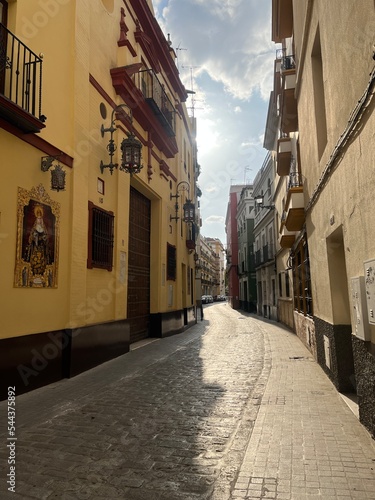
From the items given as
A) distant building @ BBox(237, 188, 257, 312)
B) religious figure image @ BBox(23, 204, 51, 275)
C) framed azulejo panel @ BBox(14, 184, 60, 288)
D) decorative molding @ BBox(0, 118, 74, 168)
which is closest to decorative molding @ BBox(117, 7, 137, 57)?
Answer: decorative molding @ BBox(0, 118, 74, 168)

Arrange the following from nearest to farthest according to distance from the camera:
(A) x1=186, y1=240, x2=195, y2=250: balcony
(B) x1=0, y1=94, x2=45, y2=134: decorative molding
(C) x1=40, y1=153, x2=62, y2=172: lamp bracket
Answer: (B) x1=0, y1=94, x2=45, y2=134: decorative molding → (C) x1=40, y1=153, x2=62, y2=172: lamp bracket → (A) x1=186, y1=240, x2=195, y2=250: balcony

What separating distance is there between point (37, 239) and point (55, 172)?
3.93 ft

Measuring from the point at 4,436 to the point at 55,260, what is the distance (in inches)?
124

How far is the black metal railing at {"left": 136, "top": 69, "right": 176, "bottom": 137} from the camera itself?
1145 cm

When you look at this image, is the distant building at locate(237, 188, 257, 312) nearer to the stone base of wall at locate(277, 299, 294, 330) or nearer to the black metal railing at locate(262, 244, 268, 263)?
the black metal railing at locate(262, 244, 268, 263)

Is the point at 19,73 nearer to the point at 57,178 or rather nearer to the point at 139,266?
the point at 57,178

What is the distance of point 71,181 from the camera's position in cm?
708

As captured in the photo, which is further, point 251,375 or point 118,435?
point 251,375

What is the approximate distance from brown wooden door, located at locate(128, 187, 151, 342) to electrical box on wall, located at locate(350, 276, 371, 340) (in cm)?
761

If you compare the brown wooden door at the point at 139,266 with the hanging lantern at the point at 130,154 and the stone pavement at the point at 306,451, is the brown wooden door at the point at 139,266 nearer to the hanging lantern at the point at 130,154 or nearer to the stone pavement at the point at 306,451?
the hanging lantern at the point at 130,154

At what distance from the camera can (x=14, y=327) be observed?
5422mm

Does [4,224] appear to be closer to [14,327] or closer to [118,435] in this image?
[14,327]

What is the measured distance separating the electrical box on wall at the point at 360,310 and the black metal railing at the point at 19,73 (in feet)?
16.9

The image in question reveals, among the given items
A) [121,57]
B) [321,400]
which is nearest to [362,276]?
[321,400]
